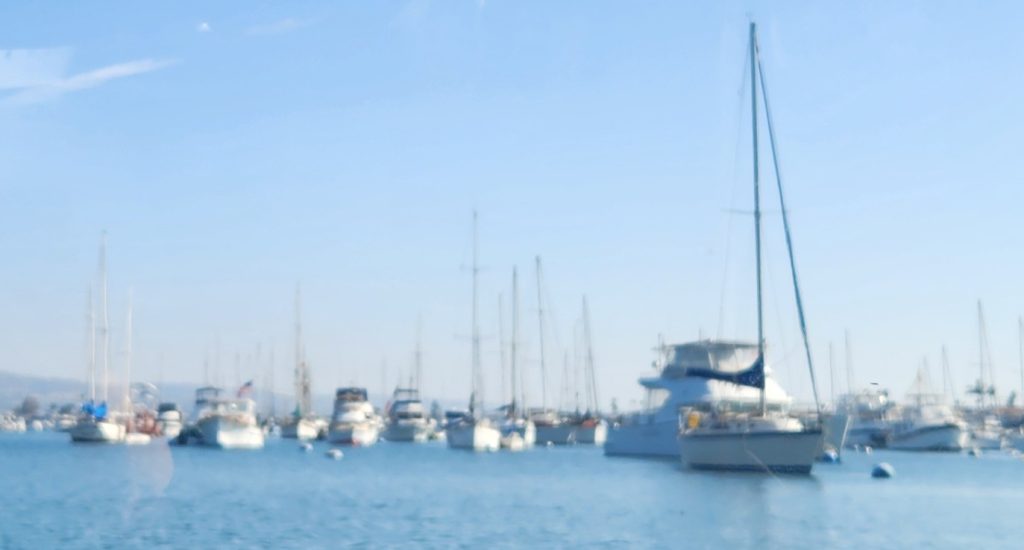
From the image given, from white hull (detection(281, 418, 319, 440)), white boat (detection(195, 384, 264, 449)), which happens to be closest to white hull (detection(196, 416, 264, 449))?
white boat (detection(195, 384, 264, 449))

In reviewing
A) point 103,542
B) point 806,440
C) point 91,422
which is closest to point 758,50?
point 806,440

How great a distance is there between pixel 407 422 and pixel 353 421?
14.6ft

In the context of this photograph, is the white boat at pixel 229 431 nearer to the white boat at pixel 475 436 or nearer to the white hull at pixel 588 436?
the white boat at pixel 475 436

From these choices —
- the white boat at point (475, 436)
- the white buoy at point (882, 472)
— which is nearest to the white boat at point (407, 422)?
the white boat at point (475, 436)

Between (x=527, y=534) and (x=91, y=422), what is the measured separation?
66020 millimetres

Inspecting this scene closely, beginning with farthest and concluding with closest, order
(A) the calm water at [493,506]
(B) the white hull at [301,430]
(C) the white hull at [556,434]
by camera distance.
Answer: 1. (B) the white hull at [301,430]
2. (C) the white hull at [556,434]
3. (A) the calm water at [493,506]

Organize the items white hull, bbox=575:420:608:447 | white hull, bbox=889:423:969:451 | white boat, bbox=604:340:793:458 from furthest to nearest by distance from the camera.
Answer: white hull, bbox=575:420:608:447
white hull, bbox=889:423:969:451
white boat, bbox=604:340:793:458

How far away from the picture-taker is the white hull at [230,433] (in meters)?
91.4

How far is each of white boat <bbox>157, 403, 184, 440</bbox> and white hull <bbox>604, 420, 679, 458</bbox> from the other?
1601 inches

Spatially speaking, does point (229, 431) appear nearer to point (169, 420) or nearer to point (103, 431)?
point (103, 431)

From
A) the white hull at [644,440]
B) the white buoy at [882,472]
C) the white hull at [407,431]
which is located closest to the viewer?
the white buoy at [882,472]

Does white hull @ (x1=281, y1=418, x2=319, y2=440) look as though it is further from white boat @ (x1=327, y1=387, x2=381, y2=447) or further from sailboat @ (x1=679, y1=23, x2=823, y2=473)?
sailboat @ (x1=679, y1=23, x2=823, y2=473)

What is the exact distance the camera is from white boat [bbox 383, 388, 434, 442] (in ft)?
392

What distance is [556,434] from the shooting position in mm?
110688
